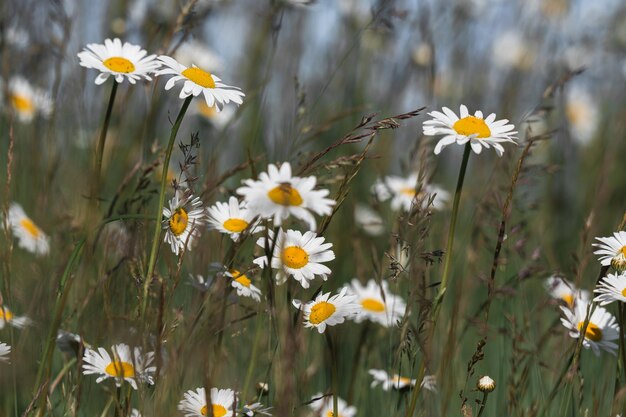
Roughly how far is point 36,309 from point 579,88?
488 centimetres

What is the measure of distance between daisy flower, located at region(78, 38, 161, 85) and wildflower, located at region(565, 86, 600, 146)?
417cm

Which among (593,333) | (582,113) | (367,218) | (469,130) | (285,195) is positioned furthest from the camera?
(582,113)

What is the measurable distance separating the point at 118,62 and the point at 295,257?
50cm

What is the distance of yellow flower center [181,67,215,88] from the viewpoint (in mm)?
1352

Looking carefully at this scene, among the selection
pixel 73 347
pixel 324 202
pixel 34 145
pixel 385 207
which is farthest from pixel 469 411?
pixel 385 207

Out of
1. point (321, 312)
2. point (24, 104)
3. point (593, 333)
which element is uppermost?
point (24, 104)

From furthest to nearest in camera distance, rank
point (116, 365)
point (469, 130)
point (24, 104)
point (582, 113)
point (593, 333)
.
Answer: point (582, 113), point (24, 104), point (593, 333), point (469, 130), point (116, 365)

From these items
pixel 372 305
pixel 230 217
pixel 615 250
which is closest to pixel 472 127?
pixel 615 250

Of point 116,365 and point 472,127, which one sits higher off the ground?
point 472,127

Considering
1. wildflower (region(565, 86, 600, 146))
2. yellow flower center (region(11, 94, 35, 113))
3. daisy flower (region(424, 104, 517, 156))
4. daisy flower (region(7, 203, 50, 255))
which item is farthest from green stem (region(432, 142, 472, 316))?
wildflower (region(565, 86, 600, 146))

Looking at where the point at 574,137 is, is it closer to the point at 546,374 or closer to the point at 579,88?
the point at 579,88

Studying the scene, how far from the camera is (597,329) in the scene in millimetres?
1583

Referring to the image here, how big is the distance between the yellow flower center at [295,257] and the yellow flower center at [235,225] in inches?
4.1

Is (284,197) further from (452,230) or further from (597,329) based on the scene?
(597,329)
